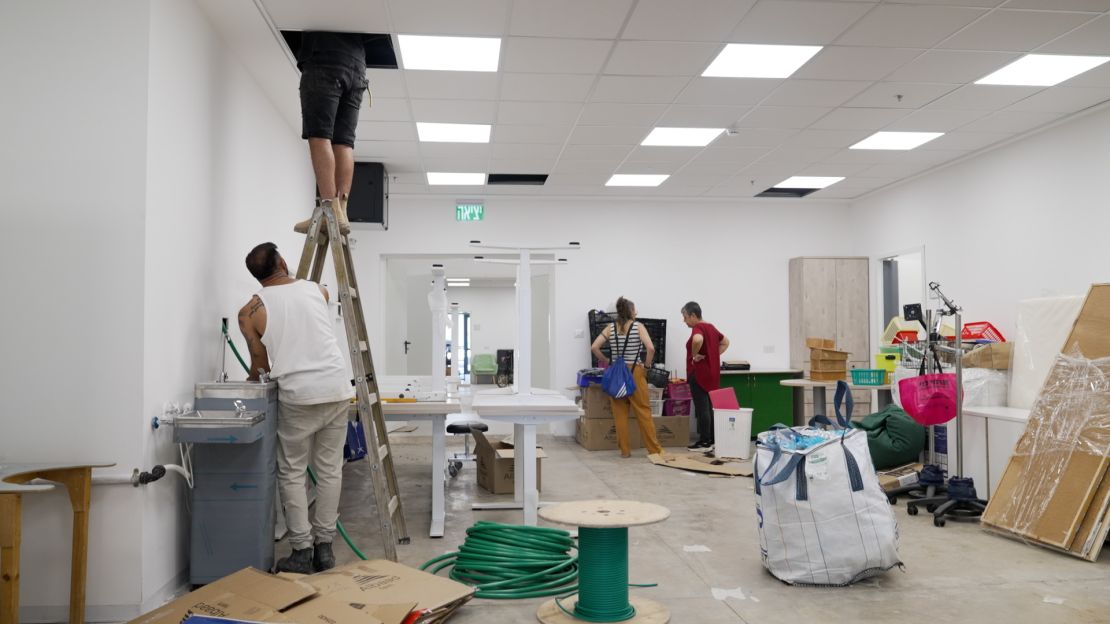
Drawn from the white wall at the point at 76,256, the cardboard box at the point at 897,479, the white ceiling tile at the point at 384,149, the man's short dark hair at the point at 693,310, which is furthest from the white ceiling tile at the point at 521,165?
the white wall at the point at 76,256

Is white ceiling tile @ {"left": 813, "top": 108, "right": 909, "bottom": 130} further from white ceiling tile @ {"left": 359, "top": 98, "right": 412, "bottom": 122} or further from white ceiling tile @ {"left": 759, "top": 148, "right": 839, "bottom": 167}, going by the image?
white ceiling tile @ {"left": 359, "top": 98, "right": 412, "bottom": 122}

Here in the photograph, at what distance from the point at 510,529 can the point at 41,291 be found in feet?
7.89

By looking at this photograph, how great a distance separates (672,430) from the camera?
8.18 m

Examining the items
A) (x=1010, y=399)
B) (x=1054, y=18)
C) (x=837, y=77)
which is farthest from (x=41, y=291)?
(x=1010, y=399)

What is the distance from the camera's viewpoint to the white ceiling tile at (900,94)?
5.40 meters

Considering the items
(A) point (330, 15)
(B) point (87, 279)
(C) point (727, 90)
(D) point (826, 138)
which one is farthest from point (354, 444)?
(D) point (826, 138)

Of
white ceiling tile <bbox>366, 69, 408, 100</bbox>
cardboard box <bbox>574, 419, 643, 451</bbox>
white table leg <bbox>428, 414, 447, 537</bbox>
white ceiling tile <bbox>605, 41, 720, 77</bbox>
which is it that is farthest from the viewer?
cardboard box <bbox>574, 419, 643, 451</bbox>

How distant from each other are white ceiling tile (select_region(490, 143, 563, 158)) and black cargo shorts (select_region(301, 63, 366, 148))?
261cm

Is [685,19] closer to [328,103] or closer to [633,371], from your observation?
[328,103]

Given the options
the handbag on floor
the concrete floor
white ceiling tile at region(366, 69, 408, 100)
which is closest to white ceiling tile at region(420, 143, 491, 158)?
white ceiling tile at region(366, 69, 408, 100)

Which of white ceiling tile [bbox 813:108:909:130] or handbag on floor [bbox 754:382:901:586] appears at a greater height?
white ceiling tile [bbox 813:108:909:130]

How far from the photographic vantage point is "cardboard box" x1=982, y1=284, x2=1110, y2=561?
3.98 meters

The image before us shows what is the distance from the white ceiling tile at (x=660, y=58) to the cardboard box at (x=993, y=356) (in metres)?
3.08

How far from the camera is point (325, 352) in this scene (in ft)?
12.3
